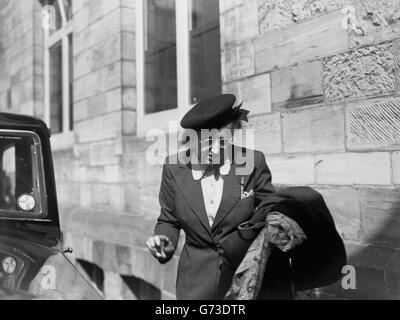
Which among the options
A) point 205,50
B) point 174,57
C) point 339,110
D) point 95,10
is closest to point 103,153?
point 174,57

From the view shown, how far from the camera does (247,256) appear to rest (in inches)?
70.9

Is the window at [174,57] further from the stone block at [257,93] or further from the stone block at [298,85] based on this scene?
the stone block at [298,85]

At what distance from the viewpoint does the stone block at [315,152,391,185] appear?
2.62 metres

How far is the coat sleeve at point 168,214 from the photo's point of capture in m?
2.20

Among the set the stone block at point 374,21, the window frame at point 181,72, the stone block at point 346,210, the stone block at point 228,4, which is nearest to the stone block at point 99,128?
the window frame at point 181,72

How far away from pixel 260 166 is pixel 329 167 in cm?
92

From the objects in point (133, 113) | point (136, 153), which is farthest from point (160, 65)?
point (136, 153)

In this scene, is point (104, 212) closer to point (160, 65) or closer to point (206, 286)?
point (160, 65)

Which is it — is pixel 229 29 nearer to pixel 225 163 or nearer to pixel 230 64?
pixel 230 64

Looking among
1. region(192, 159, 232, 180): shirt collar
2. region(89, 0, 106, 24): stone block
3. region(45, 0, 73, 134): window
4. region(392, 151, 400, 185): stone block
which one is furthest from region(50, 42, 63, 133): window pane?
region(392, 151, 400, 185): stone block

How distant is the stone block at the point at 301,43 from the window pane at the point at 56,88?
4.65m

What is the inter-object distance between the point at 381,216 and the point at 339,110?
68cm

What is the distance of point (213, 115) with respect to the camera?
2074 millimetres

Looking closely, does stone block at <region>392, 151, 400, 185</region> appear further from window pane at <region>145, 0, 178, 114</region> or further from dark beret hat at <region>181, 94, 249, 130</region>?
window pane at <region>145, 0, 178, 114</region>
